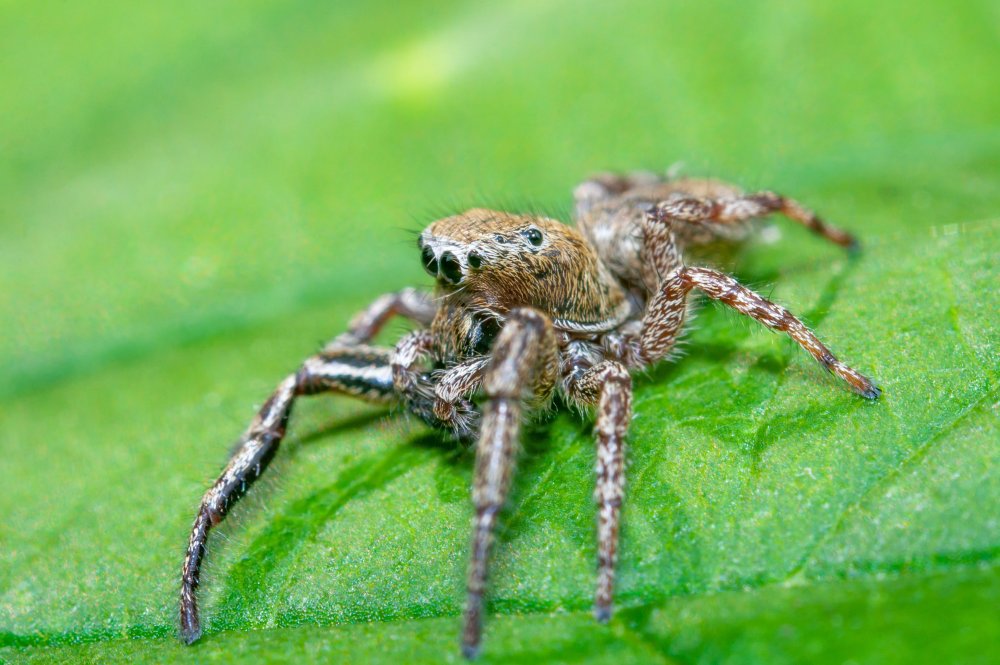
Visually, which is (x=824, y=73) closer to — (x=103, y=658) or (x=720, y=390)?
(x=720, y=390)

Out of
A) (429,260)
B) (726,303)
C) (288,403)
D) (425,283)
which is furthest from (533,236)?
(425,283)

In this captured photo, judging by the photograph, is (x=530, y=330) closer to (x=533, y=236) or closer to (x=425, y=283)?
(x=533, y=236)

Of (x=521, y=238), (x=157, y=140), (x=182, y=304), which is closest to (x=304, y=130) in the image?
(x=157, y=140)

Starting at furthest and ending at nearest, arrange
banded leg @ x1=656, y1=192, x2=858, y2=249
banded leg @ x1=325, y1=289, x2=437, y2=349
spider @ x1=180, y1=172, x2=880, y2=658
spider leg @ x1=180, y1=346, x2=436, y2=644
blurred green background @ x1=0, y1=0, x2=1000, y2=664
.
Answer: banded leg @ x1=325, y1=289, x2=437, y2=349, banded leg @ x1=656, y1=192, x2=858, y2=249, spider leg @ x1=180, y1=346, x2=436, y2=644, spider @ x1=180, y1=172, x2=880, y2=658, blurred green background @ x1=0, y1=0, x2=1000, y2=664

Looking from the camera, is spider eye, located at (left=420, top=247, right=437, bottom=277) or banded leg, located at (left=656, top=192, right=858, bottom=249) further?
banded leg, located at (left=656, top=192, right=858, bottom=249)

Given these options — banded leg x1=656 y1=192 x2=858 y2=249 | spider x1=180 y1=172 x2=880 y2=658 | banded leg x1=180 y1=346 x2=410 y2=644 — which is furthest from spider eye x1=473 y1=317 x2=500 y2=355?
banded leg x1=656 y1=192 x2=858 y2=249

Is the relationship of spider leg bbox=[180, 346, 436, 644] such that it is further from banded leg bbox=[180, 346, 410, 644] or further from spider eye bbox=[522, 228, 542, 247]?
spider eye bbox=[522, 228, 542, 247]
